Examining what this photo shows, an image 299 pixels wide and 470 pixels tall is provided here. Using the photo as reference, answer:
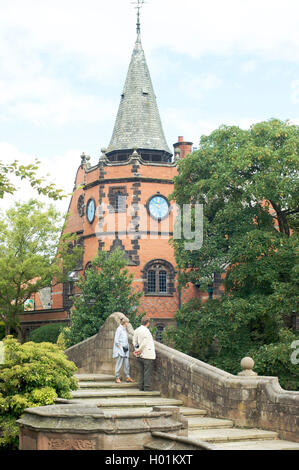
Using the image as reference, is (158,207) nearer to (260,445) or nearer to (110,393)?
(110,393)

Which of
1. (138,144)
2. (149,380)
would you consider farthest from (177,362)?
(138,144)

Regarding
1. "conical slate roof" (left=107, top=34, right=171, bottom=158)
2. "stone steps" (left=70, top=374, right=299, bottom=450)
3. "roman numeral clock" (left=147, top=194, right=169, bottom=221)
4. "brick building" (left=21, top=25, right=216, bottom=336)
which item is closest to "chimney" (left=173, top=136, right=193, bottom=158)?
"conical slate roof" (left=107, top=34, right=171, bottom=158)

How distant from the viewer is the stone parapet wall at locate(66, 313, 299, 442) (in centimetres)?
1138

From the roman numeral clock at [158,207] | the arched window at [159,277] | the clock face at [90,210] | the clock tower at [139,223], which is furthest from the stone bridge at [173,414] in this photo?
the clock face at [90,210]

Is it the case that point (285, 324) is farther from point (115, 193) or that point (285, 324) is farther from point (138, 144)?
point (138, 144)

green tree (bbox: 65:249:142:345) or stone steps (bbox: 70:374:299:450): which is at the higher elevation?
green tree (bbox: 65:249:142:345)

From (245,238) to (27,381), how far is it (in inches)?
486

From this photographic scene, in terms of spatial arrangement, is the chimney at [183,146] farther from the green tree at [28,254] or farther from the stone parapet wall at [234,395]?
the stone parapet wall at [234,395]

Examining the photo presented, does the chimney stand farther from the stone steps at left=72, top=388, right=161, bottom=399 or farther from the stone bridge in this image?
the stone steps at left=72, top=388, right=161, bottom=399

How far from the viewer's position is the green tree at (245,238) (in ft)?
72.8

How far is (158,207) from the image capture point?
130ft

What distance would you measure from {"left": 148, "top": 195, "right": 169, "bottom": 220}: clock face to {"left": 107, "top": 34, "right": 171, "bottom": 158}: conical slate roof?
4.71 metres

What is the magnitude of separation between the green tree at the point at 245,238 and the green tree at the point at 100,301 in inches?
108
